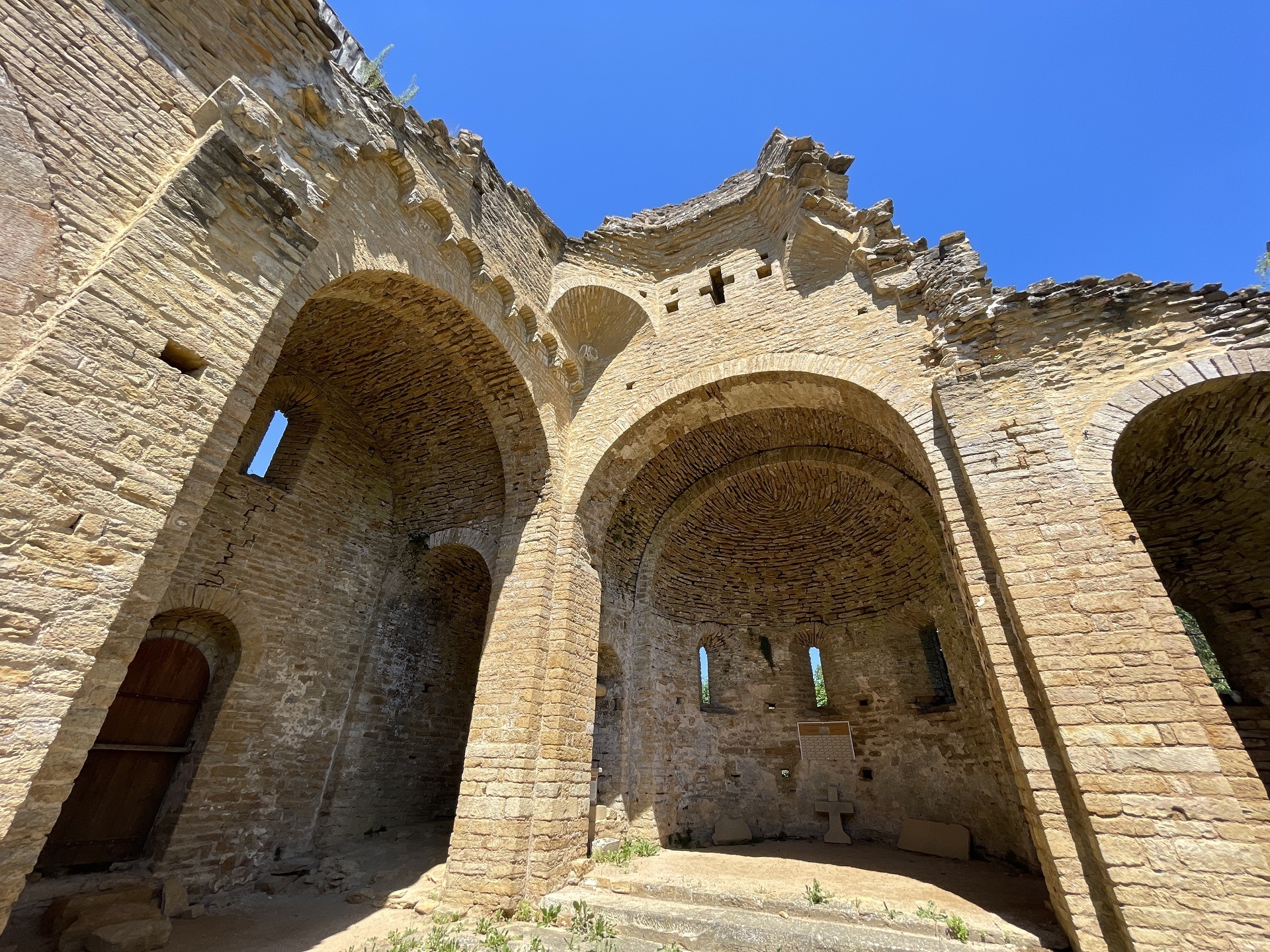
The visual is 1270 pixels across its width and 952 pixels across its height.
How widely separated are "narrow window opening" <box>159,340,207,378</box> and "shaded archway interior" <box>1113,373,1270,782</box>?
8053mm

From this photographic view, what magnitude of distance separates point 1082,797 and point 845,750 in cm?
560

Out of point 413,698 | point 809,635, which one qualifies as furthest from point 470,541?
point 809,635

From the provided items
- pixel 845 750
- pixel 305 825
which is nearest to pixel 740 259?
pixel 845 750

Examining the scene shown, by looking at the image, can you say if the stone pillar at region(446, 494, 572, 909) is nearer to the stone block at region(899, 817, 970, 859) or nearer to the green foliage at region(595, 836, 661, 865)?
the green foliage at region(595, 836, 661, 865)

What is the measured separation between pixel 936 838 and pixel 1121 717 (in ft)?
15.4

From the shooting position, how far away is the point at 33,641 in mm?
2486

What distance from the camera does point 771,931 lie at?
173 inches

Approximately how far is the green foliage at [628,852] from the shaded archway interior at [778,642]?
24 centimetres

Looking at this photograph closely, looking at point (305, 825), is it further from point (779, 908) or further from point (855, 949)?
point (855, 949)

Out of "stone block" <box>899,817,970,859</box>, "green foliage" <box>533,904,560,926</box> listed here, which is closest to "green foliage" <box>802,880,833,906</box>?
"green foliage" <box>533,904,560,926</box>

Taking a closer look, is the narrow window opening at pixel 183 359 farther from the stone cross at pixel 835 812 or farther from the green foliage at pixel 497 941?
the stone cross at pixel 835 812

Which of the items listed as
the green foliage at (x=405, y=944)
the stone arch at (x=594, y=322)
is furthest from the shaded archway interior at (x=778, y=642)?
the green foliage at (x=405, y=944)

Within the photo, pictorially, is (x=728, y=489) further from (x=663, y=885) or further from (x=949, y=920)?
(x=949, y=920)

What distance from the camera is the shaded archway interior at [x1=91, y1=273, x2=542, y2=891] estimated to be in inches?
236
